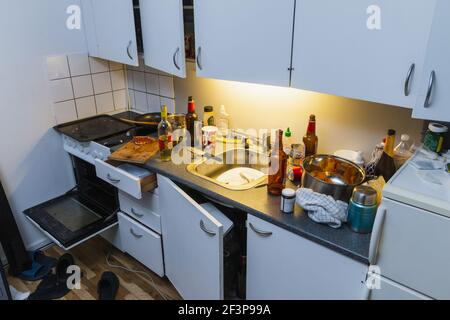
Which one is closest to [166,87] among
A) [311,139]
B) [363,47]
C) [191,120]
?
[191,120]

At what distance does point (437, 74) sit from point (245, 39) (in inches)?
27.2

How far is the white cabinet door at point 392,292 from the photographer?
983 mm

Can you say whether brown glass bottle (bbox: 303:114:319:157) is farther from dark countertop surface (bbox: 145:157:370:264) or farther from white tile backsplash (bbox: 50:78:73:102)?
white tile backsplash (bbox: 50:78:73:102)

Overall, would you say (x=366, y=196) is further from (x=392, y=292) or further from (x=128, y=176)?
(x=128, y=176)

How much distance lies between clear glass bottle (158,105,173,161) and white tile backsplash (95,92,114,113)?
0.77 metres

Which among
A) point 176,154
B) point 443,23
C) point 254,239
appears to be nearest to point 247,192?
point 254,239

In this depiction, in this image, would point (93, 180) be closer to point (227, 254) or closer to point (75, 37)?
point (75, 37)

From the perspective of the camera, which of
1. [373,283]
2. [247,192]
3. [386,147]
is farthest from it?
[247,192]

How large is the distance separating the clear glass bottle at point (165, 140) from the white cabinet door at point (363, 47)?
27.9 inches

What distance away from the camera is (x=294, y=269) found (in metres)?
1.27

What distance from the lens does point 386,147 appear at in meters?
1.28

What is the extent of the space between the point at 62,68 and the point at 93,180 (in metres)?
0.69

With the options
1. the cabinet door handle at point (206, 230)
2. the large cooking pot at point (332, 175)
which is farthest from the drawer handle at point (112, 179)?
the large cooking pot at point (332, 175)

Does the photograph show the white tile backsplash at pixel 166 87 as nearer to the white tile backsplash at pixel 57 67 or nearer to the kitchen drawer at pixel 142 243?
the white tile backsplash at pixel 57 67
